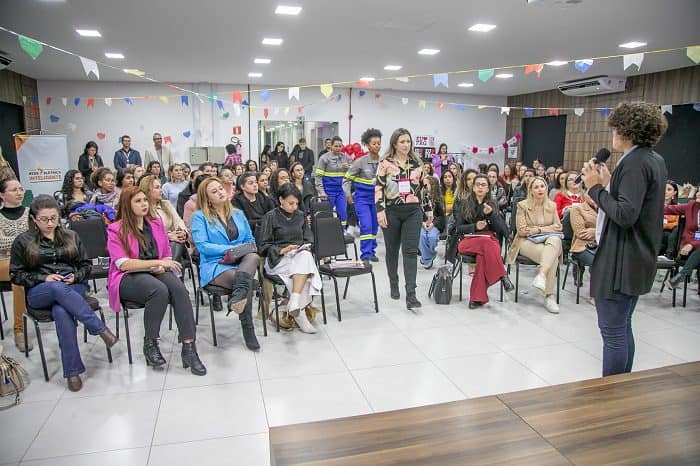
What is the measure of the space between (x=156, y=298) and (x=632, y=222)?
261cm

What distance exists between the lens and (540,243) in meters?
4.45

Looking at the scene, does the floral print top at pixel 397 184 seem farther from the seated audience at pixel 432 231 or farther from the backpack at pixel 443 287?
the seated audience at pixel 432 231

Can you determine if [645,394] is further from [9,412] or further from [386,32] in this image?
[386,32]

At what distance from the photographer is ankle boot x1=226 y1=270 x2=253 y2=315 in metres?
3.22

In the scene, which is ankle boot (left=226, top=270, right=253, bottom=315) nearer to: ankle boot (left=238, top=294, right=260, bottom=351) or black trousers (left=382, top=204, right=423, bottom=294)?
ankle boot (left=238, top=294, right=260, bottom=351)

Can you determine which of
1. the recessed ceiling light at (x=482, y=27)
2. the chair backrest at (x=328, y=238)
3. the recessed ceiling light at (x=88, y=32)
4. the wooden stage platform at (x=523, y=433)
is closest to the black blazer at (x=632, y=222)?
the wooden stage platform at (x=523, y=433)

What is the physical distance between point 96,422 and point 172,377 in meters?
0.55

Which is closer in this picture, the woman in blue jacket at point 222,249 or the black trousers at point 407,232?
the woman in blue jacket at point 222,249

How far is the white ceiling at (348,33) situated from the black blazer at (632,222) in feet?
Result: 11.9

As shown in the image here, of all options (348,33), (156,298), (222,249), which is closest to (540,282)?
(222,249)

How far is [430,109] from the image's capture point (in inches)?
542

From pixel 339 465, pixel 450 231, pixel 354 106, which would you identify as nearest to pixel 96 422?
pixel 339 465

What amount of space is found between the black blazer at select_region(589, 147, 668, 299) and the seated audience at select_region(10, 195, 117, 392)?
2783mm

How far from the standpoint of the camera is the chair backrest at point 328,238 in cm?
423
